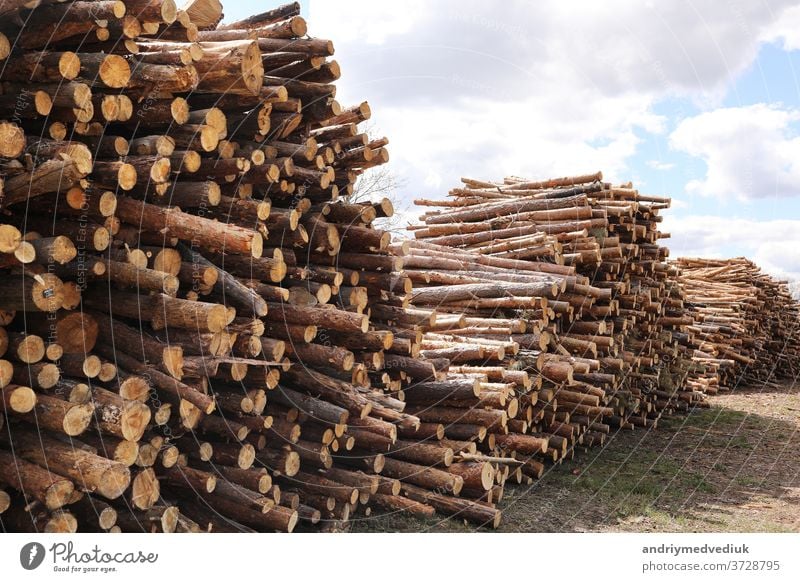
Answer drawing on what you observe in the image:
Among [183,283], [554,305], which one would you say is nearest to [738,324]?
[554,305]

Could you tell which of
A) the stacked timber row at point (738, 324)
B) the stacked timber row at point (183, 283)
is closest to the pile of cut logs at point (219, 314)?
the stacked timber row at point (183, 283)

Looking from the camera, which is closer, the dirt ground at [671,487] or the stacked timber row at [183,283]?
the stacked timber row at [183,283]

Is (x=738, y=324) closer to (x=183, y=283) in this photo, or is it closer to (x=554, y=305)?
(x=554, y=305)

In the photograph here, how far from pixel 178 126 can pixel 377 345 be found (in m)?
2.52

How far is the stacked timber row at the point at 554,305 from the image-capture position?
→ 8828 mm

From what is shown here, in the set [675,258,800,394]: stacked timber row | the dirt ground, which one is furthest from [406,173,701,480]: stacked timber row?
[675,258,800,394]: stacked timber row

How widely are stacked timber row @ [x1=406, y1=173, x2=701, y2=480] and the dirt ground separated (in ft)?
1.46

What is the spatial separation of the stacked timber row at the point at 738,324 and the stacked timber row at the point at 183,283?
10505 mm

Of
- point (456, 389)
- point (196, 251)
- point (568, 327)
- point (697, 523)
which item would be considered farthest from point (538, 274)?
point (196, 251)

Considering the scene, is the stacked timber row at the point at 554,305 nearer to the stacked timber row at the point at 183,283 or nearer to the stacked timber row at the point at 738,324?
the stacked timber row at the point at 183,283

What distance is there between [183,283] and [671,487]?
634 centimetres

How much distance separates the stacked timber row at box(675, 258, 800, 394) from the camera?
16406 millimetres

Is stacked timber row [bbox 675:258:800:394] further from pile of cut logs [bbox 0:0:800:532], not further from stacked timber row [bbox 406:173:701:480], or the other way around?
pile of cut logs [bbox 0:0:800:532]

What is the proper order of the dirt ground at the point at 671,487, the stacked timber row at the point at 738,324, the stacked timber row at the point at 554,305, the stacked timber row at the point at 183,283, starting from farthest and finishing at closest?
the stacked timber row at the point at 738,324 → the stacked timber row at the point at 554,305 → the dirt ground at the point at 671,487 → the stacked timber row at the point at 183,283
